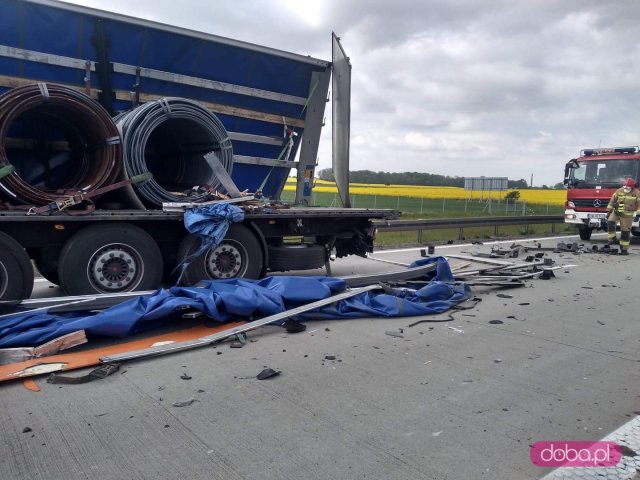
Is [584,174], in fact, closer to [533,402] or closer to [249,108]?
[249,108]

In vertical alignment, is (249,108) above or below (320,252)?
above

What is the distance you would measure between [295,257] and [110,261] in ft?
8.51

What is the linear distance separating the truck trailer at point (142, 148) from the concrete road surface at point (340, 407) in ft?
6.42

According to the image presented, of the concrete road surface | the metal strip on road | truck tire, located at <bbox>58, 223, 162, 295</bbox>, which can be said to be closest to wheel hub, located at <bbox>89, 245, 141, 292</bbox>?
truck tire, located at <bbox>58, 223, 162, 295</bbox>

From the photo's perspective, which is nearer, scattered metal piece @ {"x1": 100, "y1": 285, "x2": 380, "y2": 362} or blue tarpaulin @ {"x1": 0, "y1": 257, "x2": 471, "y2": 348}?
scattered metal piece @ {"x1": 100, "y1": 285, "x2": 380, "y2": 362}

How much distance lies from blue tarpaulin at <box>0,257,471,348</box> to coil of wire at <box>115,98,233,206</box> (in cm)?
159

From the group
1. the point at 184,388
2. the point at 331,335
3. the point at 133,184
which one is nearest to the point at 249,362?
the point at 184,388

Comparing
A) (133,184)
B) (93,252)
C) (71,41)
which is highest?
(71,41)

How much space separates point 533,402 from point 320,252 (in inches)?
177

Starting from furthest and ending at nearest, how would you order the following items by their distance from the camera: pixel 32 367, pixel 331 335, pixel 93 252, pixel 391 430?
pixel 93 252 → pixel 331 335 → pixel 32 367 → pixel 391 430

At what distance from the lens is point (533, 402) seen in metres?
3.90

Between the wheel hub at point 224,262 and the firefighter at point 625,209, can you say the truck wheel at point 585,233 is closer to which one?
the firefighter at point 625,209

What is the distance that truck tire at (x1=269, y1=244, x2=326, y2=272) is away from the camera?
25.4 ft

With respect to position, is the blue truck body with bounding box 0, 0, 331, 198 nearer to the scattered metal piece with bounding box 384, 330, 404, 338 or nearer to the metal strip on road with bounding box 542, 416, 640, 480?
the scattered metal piece with bounding box 384, 330, 404, 338
